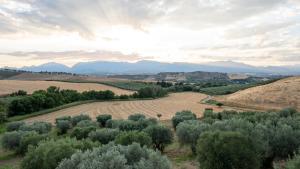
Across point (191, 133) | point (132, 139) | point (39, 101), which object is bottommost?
point (39, 101)

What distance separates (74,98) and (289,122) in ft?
253

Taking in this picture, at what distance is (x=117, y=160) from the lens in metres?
12.8

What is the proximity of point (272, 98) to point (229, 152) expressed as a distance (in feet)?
Result: 243

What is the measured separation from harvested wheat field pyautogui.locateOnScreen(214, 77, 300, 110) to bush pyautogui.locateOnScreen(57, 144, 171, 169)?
69603 millimetres

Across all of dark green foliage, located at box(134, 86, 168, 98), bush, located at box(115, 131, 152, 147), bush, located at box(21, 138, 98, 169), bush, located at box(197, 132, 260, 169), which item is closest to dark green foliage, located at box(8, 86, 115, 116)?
dark green foliage, located at box(134, 86, 168, 98)

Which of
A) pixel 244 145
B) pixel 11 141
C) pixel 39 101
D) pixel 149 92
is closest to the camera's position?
pixel 244 145

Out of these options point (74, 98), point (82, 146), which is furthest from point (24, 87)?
point (82, 146)

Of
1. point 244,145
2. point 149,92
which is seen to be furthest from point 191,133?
point 149,92

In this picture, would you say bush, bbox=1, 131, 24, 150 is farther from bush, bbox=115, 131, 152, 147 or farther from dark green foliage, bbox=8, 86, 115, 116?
dark green foliage, bbox=8, 86, 115, 116

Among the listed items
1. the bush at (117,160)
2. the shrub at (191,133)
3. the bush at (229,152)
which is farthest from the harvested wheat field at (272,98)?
the bush at (117,160)

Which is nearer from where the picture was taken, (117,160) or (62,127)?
(117,160)

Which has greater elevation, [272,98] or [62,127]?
[272,98]

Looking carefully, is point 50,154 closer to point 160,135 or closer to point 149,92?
point 160,135

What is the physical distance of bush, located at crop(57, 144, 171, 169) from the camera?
501 inches
